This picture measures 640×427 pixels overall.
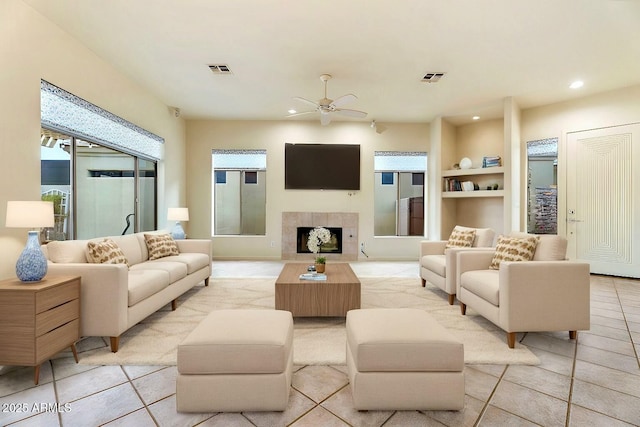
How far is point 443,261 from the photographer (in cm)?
369

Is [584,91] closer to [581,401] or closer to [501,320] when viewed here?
[501,320]

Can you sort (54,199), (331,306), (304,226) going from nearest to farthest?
(331,306)
(54,199)
(304,226)

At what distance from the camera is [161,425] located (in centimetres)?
150

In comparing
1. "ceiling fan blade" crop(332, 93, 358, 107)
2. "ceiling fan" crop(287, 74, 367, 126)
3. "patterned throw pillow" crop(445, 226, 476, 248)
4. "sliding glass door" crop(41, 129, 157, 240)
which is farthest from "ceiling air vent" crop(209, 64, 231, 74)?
"patterned throw pillow" crop(445, 226, 476, 248)

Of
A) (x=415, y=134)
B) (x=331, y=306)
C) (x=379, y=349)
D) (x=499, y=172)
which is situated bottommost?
(x=331, y=306)

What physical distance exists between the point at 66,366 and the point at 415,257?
19.1 ft

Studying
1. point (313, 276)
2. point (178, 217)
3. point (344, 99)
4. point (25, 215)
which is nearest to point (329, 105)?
point (344, 99)

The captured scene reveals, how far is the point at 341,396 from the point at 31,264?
7.19ft

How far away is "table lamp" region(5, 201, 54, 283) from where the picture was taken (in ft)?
6.67

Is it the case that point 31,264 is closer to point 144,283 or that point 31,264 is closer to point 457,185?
point 144,283

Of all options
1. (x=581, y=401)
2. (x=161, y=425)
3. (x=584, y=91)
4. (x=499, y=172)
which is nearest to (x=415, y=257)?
(x=499, y=172)

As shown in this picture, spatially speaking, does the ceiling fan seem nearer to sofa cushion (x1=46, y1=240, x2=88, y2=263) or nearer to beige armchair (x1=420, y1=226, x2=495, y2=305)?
beige armchair (x1=420, y1=226, x2=495, y2=305)

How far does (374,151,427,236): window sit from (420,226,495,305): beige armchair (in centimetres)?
249

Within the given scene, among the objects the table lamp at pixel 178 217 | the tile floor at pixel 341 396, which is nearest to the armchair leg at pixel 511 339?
the tile floor at pixel 341 396
